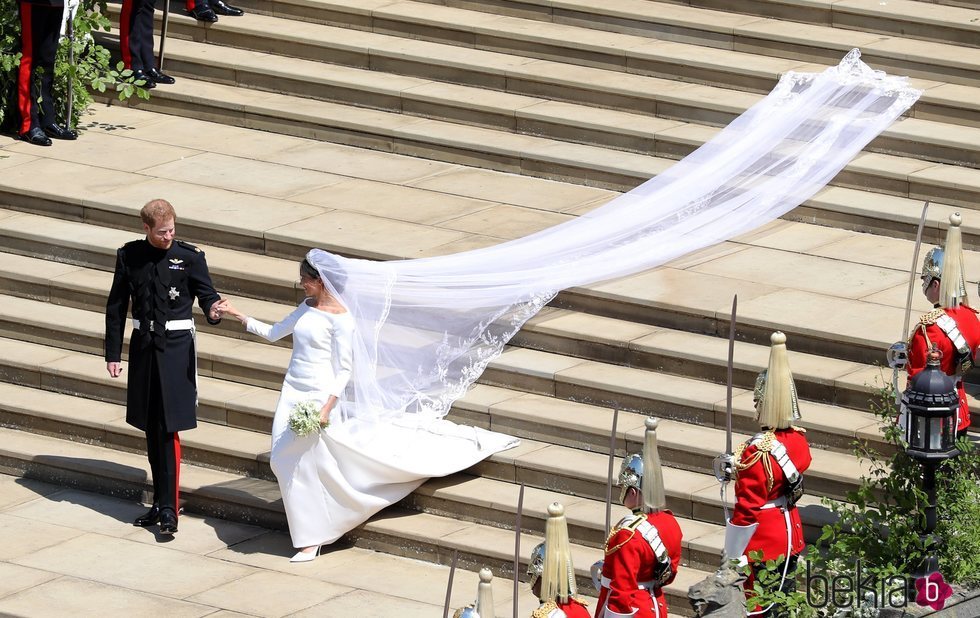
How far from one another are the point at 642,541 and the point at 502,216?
570 centimetres

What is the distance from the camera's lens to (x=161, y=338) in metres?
10.9

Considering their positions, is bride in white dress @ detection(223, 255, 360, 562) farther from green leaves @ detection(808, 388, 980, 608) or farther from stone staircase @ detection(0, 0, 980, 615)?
green leaves @ detection(808, 388, 980, 608)

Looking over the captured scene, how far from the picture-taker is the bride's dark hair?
10.6m

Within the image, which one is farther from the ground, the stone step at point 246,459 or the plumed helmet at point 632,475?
the plumed helmet at point 632,475

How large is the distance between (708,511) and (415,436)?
1719mm

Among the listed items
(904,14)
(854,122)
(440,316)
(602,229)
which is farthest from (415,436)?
(904,14)

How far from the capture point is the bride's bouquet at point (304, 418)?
1043 centimetres

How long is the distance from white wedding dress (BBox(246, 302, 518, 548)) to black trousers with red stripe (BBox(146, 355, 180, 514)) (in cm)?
64

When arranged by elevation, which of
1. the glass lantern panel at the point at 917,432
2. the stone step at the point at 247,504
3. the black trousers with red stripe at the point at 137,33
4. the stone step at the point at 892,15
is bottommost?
the stone step at the point at 247,504

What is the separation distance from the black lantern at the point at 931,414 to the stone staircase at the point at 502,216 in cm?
135

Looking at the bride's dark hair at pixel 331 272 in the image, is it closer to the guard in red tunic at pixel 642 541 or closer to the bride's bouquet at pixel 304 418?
the bride's bouquet at pixel 304 418

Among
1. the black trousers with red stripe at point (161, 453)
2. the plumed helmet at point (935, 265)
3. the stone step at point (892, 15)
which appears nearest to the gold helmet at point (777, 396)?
the plumed helmet at point (935, 265)

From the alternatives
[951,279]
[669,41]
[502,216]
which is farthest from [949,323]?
[669,41]

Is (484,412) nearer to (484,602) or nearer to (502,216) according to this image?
(502,216)
